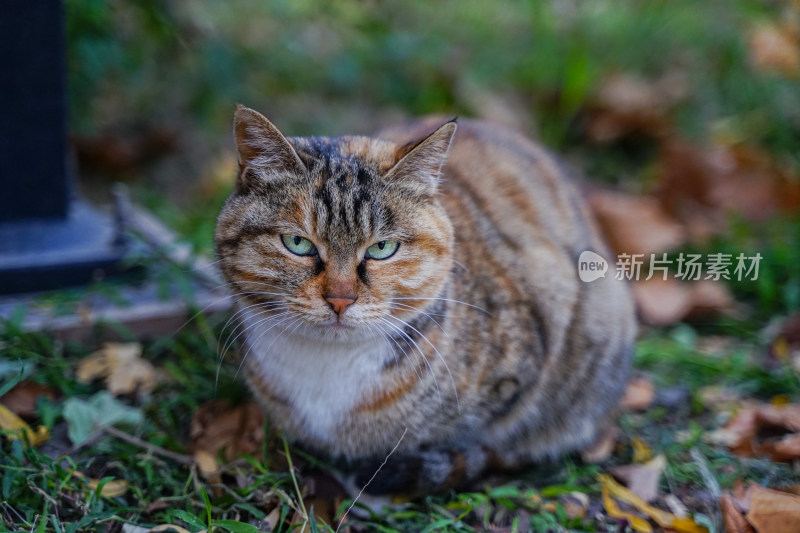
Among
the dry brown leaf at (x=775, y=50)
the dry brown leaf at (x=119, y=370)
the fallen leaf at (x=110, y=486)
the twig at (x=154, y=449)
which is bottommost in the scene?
the fallen leaf at (x=110, y=486)

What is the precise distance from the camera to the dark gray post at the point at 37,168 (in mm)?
2641

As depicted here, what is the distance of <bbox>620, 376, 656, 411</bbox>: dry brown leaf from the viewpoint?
271 centimetres

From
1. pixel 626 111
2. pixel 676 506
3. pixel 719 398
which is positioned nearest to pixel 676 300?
pixel 719 398

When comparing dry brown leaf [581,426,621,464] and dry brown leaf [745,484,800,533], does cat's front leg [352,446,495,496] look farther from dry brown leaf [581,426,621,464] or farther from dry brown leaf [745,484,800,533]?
dry brown leaf [745,484,800,533]

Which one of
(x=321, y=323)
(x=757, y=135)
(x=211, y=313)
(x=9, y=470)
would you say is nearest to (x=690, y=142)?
(x=757, y=135)

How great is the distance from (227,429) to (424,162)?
1.09m

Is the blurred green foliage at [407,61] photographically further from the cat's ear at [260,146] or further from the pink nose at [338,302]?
the pink nose at [338,302]

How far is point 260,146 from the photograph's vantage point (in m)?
1.86

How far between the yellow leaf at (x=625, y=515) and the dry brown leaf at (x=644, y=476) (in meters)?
0.10

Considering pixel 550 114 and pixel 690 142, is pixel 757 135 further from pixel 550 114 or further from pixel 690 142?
pixel 550 114

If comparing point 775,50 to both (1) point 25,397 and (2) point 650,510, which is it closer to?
(2) point 650,510

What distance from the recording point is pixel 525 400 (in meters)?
2.30

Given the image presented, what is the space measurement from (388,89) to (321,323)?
2.99 m

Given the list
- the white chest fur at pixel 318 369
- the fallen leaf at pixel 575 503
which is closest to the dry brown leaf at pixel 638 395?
the fallen leaf at pixel 575 503
